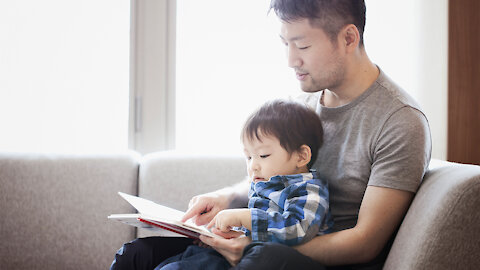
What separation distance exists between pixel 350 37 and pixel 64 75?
4.64ft

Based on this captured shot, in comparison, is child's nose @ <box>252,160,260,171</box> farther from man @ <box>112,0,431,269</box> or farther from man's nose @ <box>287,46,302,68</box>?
man's nose @ <box>287,46,302,68</box>

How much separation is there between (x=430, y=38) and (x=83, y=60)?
1625 mm

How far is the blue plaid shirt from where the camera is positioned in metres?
1.15

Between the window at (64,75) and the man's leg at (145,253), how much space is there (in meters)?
0.92

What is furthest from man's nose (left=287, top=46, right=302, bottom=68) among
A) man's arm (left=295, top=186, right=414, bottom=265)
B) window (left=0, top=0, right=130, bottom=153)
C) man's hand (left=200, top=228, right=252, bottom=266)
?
window (left=0, top=0, right=130, bottom=153)

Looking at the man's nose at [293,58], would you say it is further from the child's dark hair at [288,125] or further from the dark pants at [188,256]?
the dark pants at [188,256]

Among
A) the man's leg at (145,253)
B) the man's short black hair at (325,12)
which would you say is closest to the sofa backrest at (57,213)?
the man's leg at (145,253)

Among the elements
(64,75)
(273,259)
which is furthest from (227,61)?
(273,259)

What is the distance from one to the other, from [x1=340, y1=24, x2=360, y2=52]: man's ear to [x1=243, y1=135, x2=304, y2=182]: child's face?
34 centimetres

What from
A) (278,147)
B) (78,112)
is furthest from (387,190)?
(78,112)

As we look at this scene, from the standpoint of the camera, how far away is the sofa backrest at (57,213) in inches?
69.7

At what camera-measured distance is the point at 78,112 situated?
220cm

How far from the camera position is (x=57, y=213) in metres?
1.79

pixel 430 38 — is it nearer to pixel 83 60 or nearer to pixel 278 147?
pixel 278 147
